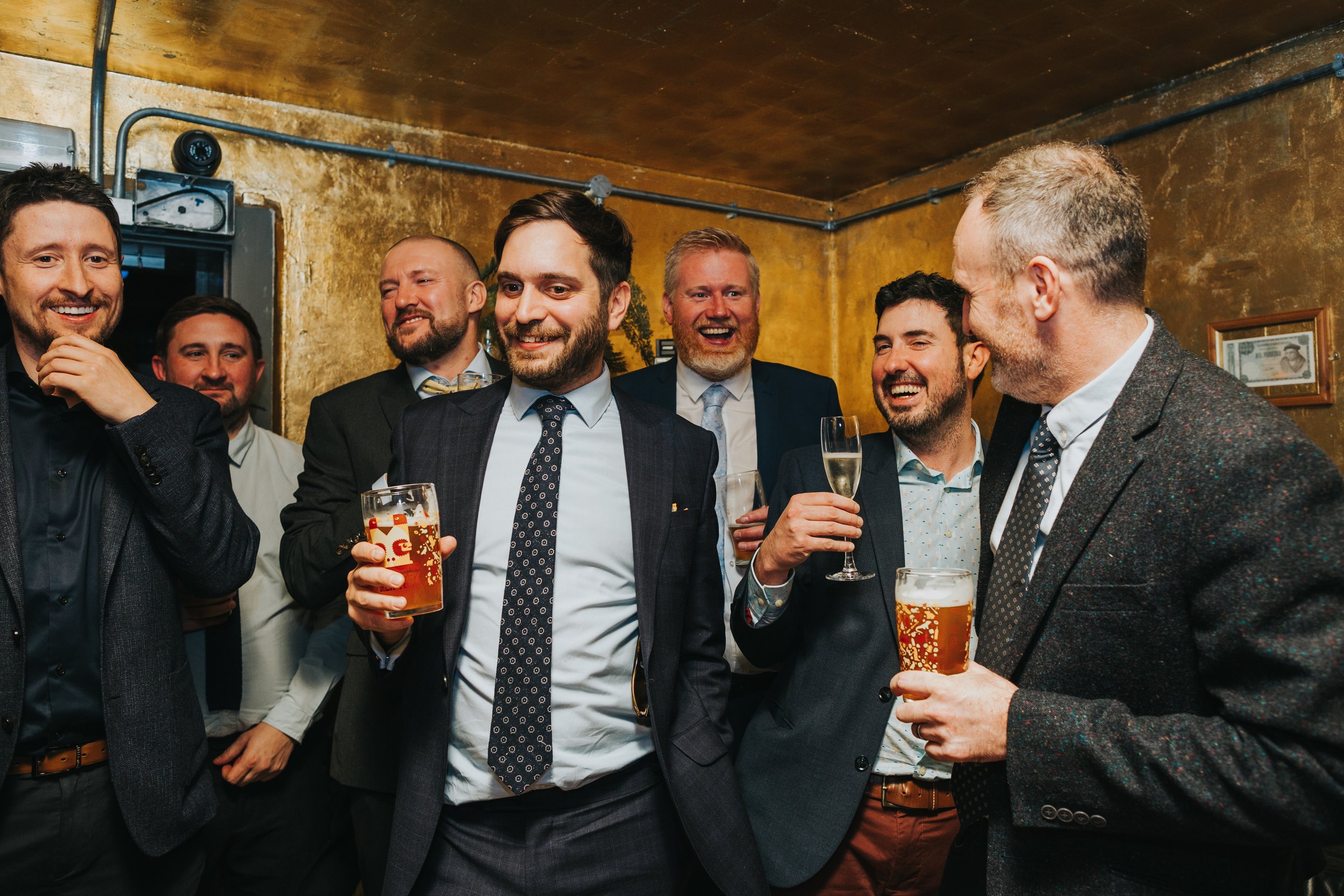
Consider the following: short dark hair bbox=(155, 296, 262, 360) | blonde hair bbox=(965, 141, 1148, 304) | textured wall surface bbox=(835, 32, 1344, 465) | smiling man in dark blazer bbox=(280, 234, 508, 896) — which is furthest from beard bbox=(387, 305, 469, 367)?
textured wall surface bbox=(835, 32, 1344, 465)

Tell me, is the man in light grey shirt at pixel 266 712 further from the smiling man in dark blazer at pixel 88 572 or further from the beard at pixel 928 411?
the beard at pixel 928 411

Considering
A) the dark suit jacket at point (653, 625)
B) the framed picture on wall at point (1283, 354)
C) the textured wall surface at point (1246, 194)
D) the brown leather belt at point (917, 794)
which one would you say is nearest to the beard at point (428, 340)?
the dark suit jacket at point (653, 625)

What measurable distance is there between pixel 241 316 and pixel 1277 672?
3.40 meters

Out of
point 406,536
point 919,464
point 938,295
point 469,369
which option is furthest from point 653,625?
point 469,369

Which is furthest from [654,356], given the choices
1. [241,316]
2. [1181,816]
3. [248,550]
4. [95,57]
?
[1181,816]

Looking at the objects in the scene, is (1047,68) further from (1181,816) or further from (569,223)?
(1181,816)

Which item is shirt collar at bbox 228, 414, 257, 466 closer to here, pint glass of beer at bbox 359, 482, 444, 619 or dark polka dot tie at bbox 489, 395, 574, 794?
dark polka dot tie at bbox 489, 395, 574, 794

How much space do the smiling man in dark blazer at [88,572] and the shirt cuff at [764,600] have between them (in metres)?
1.17

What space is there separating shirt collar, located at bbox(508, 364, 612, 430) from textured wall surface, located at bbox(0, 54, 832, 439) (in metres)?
2.47

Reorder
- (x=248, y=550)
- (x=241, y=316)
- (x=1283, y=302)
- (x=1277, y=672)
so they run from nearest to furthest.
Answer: (x=1277, y=672)
(x=248, y=550)
(x=241, y=316)
(x=1283, y=302)

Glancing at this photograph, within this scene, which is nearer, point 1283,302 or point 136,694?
point 136,694

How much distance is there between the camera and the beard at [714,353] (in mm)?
3303

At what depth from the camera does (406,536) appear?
5.05ft

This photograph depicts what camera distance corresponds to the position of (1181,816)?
1116 millimetres
